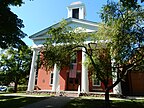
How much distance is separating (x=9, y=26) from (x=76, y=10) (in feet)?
56.4

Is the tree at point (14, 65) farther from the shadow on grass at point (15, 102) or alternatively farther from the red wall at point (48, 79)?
the shadow on grass at point (15, 102)

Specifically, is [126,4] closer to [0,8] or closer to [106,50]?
[106,50]

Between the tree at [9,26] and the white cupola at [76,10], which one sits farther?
the white cupola at [76,10]

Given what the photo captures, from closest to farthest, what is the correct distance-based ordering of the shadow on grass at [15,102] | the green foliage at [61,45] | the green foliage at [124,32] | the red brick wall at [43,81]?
1. the green foliage at [124,32]
2. the shadow on grass at [15,102]
3. the green foliage at [61,45]
4. the red brick wall at [43,81]

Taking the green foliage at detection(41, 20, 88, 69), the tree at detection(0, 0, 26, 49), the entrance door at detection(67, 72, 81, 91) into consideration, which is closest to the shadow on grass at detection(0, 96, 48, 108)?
the green foliage at detection(41, 20, 88, 69)

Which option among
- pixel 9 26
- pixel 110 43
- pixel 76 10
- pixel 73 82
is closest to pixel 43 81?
pixel 73 82

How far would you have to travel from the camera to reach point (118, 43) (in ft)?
39.7

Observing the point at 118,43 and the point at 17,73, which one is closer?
the point at 118,43

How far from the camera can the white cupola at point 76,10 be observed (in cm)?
3189

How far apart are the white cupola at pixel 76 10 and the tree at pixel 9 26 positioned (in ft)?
44.9

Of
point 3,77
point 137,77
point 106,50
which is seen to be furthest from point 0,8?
point 3,77

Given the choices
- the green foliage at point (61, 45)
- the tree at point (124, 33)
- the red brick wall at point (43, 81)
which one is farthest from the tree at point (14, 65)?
the tree at point (124, 33)

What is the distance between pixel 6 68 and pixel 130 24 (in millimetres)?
30268

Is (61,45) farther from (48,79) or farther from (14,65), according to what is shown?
(14,65)
